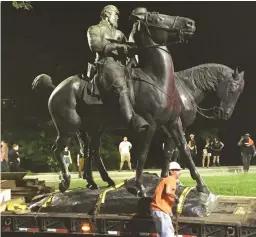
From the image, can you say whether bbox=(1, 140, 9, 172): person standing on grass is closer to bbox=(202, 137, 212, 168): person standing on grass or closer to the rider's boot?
bbox=(202, 137, 212, 168): person standing on grass

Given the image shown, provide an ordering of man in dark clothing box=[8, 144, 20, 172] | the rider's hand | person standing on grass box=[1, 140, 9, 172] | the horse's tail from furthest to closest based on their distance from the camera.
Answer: man in dark clothing box=[8, 144, 20, 172]
person standing on grass box=[1, 140, 9, 172]
the horse's tail
the rider's hand

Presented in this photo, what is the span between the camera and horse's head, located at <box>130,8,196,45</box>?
266 inches

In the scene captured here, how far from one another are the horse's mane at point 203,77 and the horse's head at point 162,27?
4.01 ft

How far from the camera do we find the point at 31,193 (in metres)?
10.1

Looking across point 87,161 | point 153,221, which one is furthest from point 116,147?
point 153,221

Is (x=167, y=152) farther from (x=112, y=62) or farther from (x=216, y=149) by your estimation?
(x=216, y=149)

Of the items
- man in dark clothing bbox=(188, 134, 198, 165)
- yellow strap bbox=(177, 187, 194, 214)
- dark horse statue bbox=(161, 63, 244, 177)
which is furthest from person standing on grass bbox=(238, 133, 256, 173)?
yellow strap bbox=(177, 187, 194, 214)

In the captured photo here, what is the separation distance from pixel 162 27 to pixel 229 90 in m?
2.05

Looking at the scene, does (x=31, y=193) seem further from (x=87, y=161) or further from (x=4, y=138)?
(x=4, y=138)

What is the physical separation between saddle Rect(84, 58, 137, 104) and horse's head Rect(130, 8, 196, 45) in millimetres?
465

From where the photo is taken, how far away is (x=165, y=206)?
19.2ft

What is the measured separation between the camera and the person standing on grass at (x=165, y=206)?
19.0 ft

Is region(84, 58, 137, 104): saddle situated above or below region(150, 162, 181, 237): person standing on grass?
above

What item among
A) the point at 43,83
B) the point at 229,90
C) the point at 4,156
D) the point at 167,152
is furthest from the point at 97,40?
the point at 4,156
